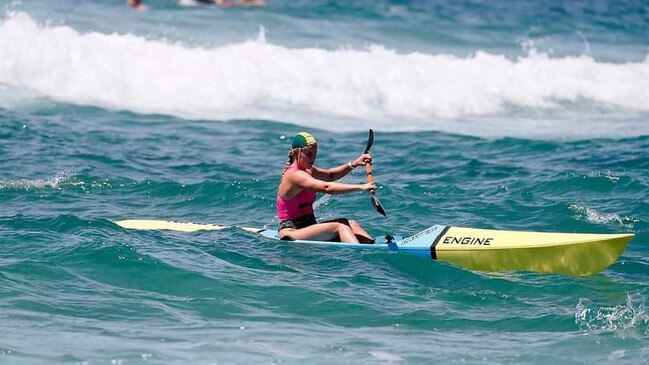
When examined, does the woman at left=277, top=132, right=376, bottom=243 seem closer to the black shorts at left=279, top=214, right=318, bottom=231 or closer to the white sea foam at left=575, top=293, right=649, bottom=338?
the black shorts at left=279, top=214, right=318, bottom=231

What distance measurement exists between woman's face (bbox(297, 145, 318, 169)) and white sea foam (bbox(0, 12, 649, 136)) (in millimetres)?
8060

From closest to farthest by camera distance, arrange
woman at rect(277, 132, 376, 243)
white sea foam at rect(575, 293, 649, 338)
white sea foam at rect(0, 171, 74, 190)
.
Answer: white sea foam at rect(575, 293, 649, 338)
woman at rect(277, 132, 376, 243)
white sea foam at rect(0, 171, 74, 190)

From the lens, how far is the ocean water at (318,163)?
326 inches

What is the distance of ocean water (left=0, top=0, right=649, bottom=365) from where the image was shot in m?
8.28

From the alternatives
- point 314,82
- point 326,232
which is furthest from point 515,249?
point 314,82

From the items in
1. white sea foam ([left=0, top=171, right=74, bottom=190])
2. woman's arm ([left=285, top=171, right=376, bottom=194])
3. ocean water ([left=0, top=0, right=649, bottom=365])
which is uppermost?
woman's arm ([left=285, top=171, right=376, bottom=194])

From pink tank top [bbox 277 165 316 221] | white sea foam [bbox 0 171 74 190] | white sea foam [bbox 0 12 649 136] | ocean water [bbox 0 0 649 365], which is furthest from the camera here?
white sea foam [bbox 0 12 649 136]

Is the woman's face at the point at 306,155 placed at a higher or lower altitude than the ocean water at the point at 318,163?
higher

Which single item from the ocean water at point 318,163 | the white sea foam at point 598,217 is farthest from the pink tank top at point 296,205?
the white sea foam at point 598,217

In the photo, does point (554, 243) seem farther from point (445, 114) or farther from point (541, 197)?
point (445, 114)

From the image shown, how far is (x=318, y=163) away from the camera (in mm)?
16172

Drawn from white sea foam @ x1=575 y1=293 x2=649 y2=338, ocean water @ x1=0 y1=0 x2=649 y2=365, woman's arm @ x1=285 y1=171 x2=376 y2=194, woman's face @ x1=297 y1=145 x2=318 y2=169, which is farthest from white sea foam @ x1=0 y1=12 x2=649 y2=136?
white sea foam @ x1=575 y1=293 x2=649 y2=338

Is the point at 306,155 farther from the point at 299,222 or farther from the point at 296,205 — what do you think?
the point at 299,222

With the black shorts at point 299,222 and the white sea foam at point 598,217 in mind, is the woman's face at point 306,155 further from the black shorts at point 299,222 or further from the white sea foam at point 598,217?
the white sea foam at point 598,217
